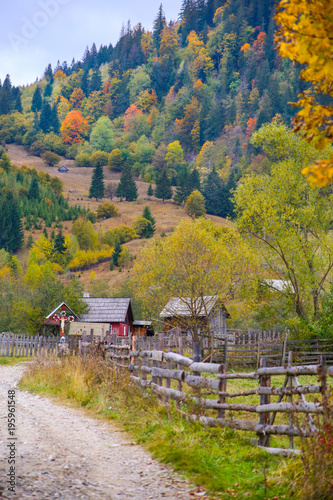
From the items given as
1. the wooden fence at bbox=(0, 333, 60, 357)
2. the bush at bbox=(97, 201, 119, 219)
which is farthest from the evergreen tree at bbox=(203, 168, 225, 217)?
the wooden fence at bbox=(0, 333, 60, 357)

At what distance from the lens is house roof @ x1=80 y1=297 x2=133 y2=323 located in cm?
4266

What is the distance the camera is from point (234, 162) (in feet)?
604

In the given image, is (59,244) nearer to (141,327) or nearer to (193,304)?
(141,327)

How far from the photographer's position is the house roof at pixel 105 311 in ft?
140

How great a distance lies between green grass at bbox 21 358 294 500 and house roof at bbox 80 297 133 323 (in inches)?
1161

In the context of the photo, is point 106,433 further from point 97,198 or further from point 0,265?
point 97,198

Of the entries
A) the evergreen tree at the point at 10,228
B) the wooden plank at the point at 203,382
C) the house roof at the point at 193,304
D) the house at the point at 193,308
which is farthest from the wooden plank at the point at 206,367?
the evergreen tree at the point at 10,228

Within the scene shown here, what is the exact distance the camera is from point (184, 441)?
23.9ft

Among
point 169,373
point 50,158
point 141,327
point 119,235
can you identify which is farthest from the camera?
point 50,158

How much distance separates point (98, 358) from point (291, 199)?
15.8 meters

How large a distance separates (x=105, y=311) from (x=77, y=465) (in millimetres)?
36939

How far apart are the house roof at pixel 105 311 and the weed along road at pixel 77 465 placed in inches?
1296

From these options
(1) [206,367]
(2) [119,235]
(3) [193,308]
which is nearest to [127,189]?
(2) [119,235]

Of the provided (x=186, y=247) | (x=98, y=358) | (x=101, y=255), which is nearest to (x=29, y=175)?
(x=101, y=255)
